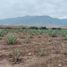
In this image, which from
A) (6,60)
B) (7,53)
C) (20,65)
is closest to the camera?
(20,65)

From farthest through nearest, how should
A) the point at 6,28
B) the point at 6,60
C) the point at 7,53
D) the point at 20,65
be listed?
the point at 6,28
the point at 7,53
the point at 6,60
the point at 20,65

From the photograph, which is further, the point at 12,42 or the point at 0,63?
the point at 12,42

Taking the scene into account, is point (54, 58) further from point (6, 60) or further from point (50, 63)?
point (6, 60)

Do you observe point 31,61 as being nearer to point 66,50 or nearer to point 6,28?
point 66,50

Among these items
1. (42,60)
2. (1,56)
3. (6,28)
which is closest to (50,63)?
(42,60)

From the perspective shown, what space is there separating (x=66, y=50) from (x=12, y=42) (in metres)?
3.69

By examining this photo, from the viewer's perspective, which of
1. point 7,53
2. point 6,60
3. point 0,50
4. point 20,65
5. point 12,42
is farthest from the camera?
point 12,42

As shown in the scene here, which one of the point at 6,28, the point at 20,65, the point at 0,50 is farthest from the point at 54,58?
the point at 6,28

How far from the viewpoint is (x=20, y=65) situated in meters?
11.6

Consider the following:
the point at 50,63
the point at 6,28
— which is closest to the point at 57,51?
the point at 50,63

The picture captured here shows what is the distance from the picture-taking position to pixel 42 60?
480 inches

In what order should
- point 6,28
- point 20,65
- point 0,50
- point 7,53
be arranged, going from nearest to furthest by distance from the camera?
point 20,65 < point 7,53 < point 0,50 < point 6,28

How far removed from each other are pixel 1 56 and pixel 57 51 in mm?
2655

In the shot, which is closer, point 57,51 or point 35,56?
point 35,56
